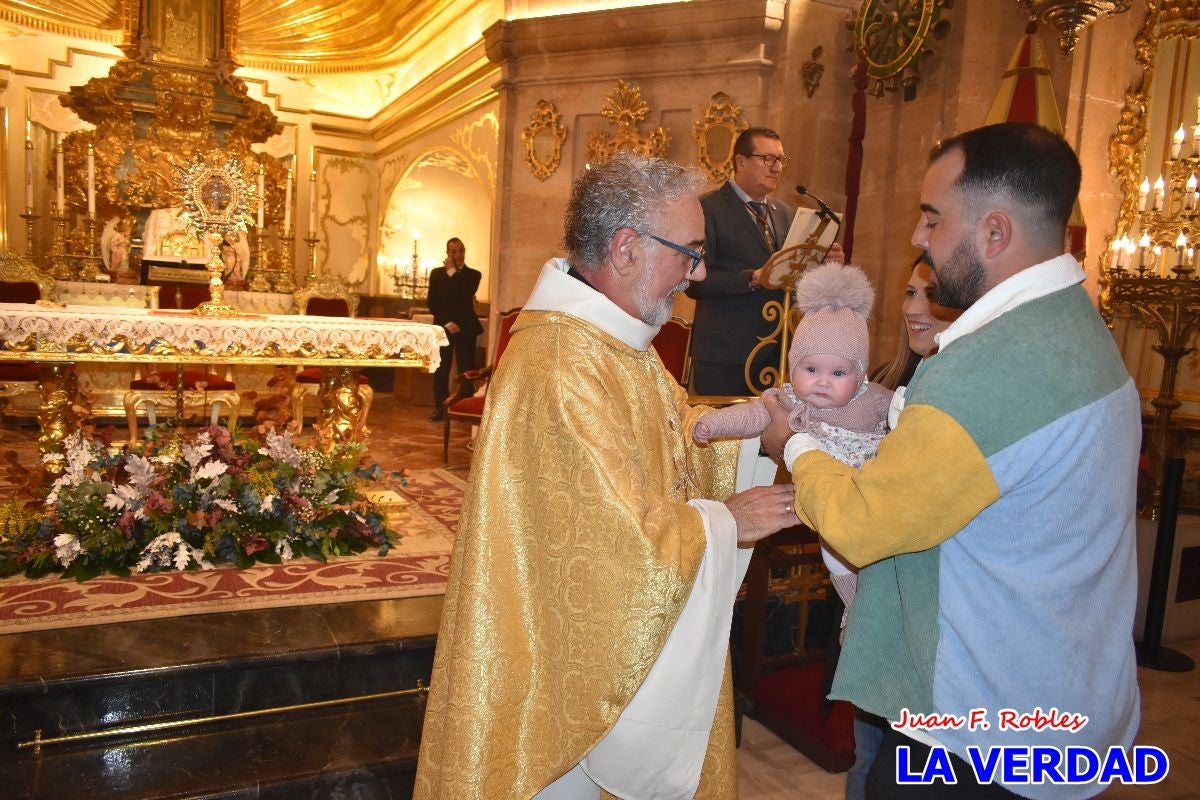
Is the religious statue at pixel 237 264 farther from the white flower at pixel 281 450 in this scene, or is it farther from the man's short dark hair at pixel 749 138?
the man's short dark hair at pixel 749 138

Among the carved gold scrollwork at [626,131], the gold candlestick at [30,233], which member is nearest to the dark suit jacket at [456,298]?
the carved gold scrollwork at [626,131]

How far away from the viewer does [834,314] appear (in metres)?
1.89

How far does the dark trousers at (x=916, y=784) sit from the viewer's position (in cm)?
143

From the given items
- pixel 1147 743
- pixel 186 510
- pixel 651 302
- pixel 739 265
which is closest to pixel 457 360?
pixel 186 510

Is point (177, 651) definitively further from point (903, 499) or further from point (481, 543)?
point (903, 499)

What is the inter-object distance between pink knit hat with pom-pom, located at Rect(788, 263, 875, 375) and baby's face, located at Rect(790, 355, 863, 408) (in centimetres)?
2

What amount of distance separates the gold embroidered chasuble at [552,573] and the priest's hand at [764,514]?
0.11 meters

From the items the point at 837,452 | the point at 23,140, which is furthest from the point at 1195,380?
the point at 23,140

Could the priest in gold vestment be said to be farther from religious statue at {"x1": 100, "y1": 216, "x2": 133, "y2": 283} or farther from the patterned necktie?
religious statue at {"x1": 100, "y1": 216, "x2": 133, "y2": 283}

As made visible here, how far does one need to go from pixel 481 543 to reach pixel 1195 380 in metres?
5.35

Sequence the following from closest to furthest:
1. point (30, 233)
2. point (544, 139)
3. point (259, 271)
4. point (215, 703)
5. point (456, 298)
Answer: point (215, 703) → point (544, 139) → point (456, 298) → point (30, 233) → point (259, 271)

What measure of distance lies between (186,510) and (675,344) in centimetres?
304

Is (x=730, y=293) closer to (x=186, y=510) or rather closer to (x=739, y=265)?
(x=739, y=265)

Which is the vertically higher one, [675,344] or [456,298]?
[456,298]
